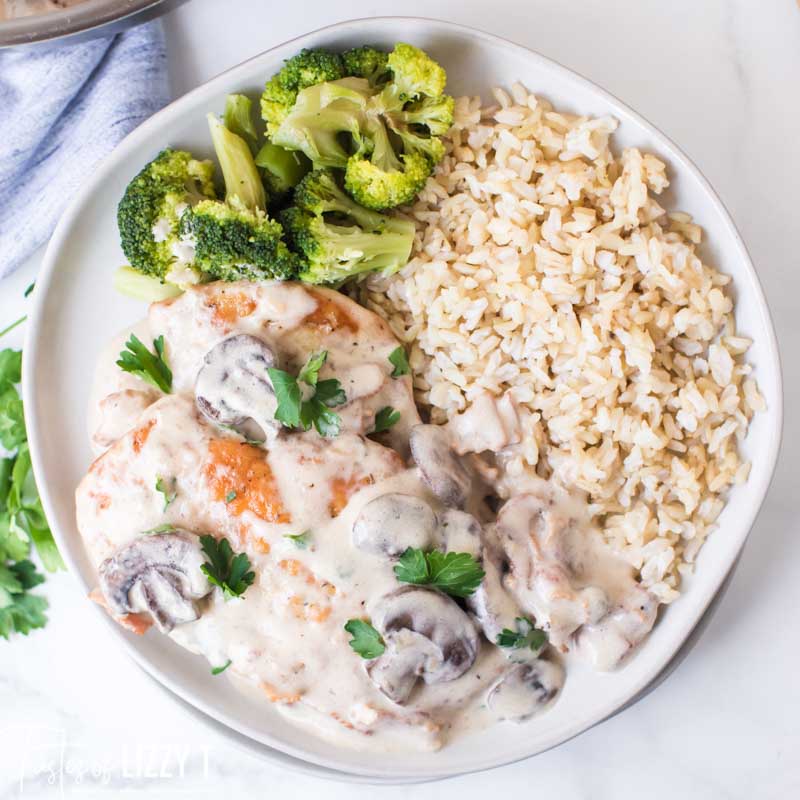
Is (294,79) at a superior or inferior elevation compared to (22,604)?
superior

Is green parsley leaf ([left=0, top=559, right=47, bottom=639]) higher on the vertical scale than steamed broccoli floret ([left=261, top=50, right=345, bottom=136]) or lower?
lower

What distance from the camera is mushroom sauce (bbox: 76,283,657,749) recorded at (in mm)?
2527

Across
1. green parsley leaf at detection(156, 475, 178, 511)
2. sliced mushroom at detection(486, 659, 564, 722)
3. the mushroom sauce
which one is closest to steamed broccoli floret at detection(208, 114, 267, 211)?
the mushroom sauce

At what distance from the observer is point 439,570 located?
8.16 ft

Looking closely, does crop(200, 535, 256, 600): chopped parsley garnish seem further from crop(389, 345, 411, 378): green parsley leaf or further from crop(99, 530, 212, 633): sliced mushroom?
crop(389, 345, 411, 378): green parsley leaf

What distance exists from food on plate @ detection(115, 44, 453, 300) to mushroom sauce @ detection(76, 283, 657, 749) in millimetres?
110

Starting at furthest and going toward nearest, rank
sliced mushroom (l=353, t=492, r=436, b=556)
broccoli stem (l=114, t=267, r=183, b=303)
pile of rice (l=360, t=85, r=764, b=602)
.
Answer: broccoli stem (l=114, t=267, r=183, b=303) → pile of rice (l=360, t=85, r=764, b=602) → sliced mushroom (l=353, t=492, r=436, b=556)

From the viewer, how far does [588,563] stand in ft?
8.60

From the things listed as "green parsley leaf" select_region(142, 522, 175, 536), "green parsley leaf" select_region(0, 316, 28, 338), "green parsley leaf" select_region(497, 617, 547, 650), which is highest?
"green parsley leaf" select_region(0, 316, 28, 338)

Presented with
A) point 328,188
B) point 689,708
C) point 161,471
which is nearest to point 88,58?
point 328,188

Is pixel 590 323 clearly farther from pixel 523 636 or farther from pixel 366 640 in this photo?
pixel 366 640

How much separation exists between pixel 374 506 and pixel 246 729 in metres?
0.83

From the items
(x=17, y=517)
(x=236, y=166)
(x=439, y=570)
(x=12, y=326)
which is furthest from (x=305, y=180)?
(x=17, y=517)

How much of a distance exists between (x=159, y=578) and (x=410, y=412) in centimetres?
83
